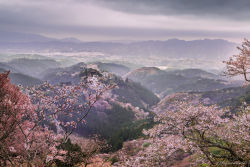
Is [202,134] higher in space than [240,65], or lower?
lower

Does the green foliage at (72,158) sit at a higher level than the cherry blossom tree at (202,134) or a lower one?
lower

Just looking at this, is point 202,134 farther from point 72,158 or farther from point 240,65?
point 72,158

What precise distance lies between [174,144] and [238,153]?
5.41 metres

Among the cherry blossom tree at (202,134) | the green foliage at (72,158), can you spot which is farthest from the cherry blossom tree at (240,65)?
the green foliage at (72,158)

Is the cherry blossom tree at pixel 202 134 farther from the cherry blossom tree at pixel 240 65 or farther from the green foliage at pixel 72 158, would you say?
the green foliage at pixel 72 158

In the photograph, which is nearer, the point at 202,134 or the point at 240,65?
the point at 202,134

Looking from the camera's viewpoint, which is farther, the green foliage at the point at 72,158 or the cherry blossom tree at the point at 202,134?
the green foliage at the point at 72,158

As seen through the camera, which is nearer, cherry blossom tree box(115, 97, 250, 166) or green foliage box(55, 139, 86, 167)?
A: cherry blossom tree box(115, 97, 250, 166)

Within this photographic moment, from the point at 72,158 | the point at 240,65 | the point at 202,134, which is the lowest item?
the point at 72,158

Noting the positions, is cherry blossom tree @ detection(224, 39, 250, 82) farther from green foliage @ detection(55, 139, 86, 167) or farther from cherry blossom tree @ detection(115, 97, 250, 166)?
green foliage @ detection(55, 139, 86, 167)

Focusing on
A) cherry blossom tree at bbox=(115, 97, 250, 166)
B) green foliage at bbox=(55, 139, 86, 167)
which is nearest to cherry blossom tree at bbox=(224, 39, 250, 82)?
cherry blossom tree at bbox=(115, 97, 250, 166)

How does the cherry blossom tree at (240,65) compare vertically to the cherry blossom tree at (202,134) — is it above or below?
above

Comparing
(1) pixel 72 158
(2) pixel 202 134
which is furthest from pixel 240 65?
(1) pixel 72 158

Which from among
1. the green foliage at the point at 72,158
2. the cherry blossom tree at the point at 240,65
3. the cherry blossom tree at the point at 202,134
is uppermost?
the cherry blossom tree at the point at 240,65
